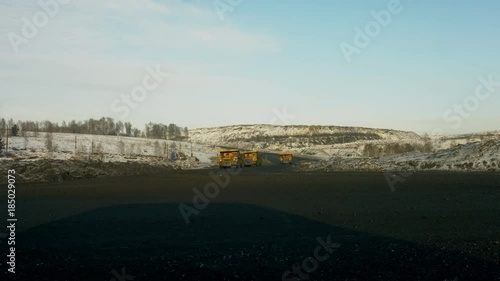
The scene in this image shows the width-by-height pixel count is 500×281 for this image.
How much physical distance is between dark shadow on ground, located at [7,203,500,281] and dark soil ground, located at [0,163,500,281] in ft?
A: 0.07

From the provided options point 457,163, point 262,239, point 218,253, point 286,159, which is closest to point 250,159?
point 286,159

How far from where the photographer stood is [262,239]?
424 inches

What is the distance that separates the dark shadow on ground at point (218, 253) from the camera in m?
7.85

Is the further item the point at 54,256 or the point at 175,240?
the point at 175,240

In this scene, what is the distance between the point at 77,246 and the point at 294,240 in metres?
4.87

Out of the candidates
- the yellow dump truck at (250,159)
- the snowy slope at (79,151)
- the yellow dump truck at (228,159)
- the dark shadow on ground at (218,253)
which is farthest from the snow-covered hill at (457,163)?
the snowy slope at (79,151)

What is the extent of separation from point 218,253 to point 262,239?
168cm

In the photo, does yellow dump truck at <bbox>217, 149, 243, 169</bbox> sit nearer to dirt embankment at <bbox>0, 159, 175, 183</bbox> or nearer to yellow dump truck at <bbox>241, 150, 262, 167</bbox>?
yellow dump truck at <bbox>241, 150, 262, 167</bbox>

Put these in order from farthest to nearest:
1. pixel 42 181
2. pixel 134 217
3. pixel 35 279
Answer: pixel 42 181 → pixel 134 217 → pixel 35 279

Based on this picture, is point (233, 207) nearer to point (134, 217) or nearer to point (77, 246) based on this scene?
point (134, 217)

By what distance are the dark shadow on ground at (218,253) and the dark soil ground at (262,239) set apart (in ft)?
0.07

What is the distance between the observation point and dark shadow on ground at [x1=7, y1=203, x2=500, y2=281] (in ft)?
25.7

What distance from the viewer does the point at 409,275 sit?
7695 mm

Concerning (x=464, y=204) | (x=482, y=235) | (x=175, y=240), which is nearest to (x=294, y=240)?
(x=175, y=240)
